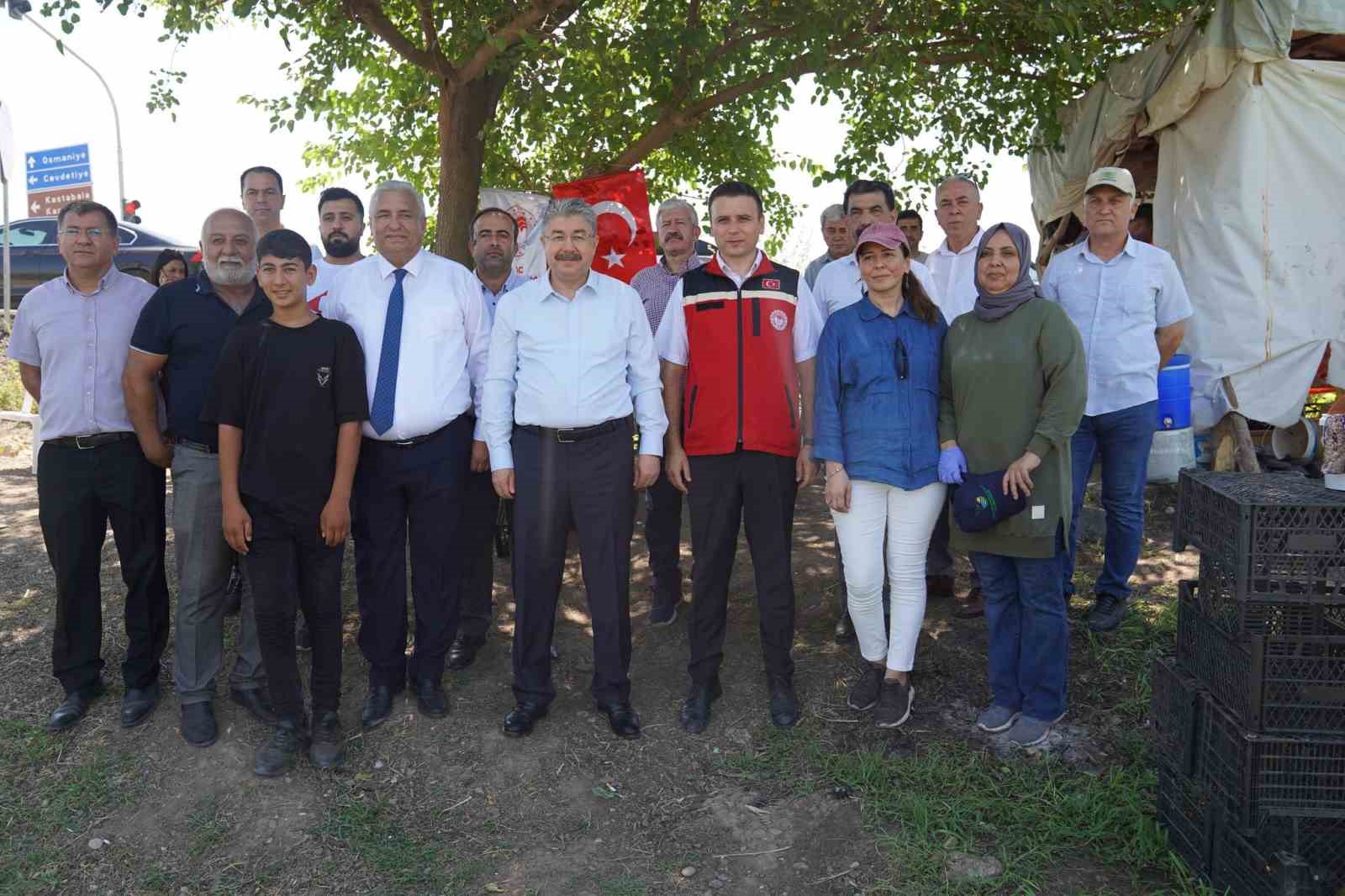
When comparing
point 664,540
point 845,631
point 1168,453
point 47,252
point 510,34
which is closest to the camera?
point 845,631

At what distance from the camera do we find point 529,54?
633 cm

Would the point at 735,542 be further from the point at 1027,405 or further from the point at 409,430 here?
the point at 409,430

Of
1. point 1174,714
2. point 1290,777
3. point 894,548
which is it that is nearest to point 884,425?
point 894,548

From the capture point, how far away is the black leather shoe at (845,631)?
493cm

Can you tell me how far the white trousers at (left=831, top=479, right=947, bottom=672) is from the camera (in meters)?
3.92

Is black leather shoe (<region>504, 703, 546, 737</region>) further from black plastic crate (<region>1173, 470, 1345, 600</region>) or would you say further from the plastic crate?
black plastic crate (<region>1173, 470, 1345, 600</region>)

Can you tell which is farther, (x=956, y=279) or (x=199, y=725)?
(x=956, y=279)

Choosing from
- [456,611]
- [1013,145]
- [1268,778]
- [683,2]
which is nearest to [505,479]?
[456,611]

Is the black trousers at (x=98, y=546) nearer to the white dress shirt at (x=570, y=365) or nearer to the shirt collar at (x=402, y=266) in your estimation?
the shirt collar at (x=402, y=266)

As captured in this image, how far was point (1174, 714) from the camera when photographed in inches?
128

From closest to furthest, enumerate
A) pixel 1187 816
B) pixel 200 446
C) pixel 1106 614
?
pixel 1187 816 → pixel 200 446 → pixel 1106 614

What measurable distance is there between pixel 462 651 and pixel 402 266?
1.79 metres

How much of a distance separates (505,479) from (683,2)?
397cm

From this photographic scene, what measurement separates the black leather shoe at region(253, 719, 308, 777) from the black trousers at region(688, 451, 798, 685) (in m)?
1.59
